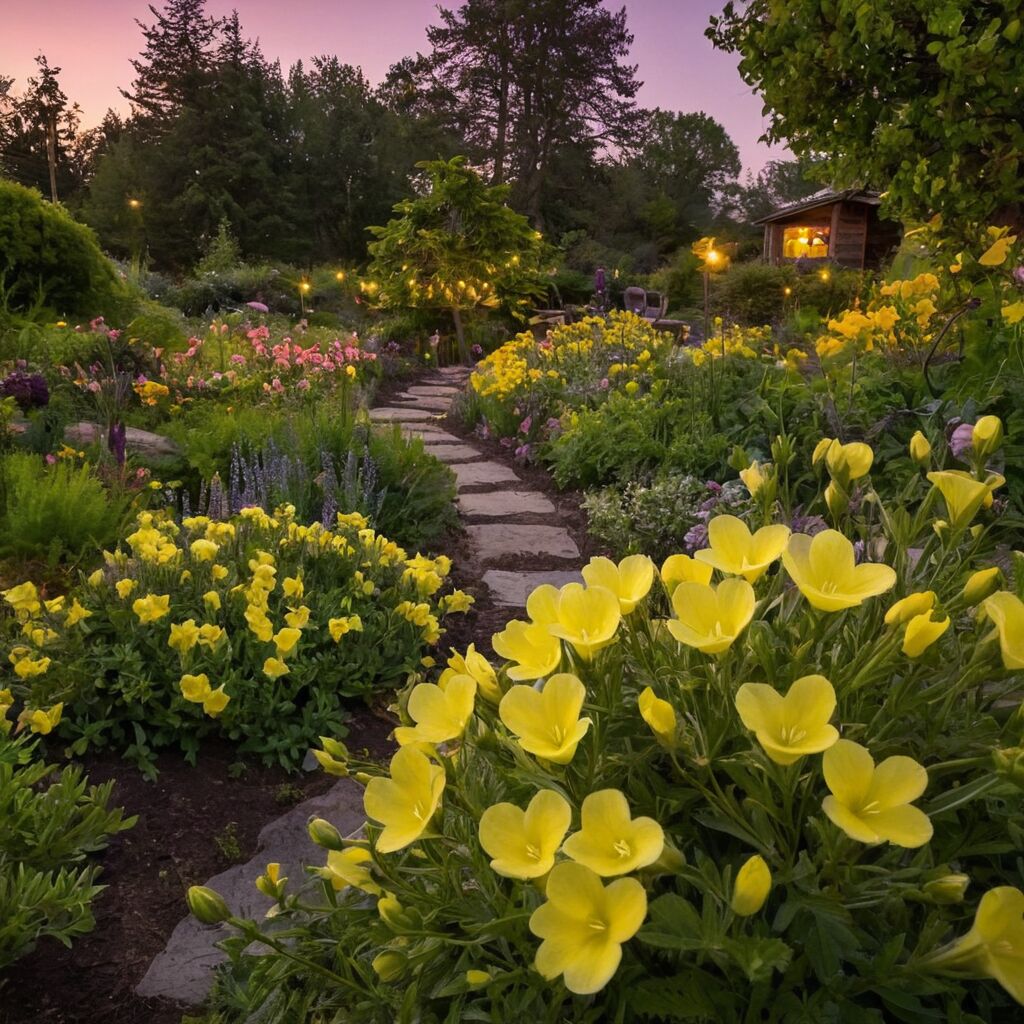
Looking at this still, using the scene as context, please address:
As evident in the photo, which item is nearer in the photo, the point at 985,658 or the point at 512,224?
the point at 985,658

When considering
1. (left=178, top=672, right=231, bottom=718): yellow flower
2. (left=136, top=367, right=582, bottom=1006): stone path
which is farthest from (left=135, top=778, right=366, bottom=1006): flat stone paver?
(left=178, top=672, right=231, bottom=718): yellow flower

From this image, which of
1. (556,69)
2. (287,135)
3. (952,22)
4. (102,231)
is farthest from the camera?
→ (287,135)

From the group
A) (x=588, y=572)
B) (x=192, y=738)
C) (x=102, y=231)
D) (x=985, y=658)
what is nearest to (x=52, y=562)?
(x=192, y=738)

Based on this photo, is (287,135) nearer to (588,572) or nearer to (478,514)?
(478,514)

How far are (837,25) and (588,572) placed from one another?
3.59m

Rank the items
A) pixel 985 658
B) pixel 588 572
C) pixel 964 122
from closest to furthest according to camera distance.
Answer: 1. pixel 985 658
2. pixel 588 572
3. pixel 964 122

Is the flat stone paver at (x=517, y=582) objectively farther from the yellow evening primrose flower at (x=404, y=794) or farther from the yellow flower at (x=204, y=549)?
the yellow evening primrose flower at (x=404, y=794)

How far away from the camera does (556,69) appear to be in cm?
2633

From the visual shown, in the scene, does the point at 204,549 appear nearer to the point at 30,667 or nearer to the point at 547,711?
the point at 30,667

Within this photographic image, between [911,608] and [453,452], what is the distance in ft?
18.4

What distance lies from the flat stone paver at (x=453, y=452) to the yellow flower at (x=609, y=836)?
5288mm

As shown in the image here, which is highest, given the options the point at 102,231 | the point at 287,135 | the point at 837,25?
the point at 287,135

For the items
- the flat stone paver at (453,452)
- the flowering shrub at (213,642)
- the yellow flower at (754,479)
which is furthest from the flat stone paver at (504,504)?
the yellow flower at (754,479)

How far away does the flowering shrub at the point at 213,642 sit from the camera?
2.09m
